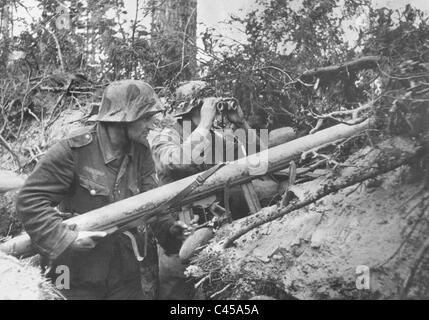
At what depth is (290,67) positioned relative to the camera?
125 inches

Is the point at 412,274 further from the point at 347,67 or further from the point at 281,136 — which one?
the point at 347,67

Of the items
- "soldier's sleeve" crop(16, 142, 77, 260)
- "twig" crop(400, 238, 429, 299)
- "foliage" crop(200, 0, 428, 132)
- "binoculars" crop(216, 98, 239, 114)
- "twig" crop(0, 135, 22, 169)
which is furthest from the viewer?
"twig" crop(0, 135, 22, 169)

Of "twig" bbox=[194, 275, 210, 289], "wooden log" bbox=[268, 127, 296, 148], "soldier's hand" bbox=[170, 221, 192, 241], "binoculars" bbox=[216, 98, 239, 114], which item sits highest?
"binoculars" bbox=[216, 98, 239, 114]

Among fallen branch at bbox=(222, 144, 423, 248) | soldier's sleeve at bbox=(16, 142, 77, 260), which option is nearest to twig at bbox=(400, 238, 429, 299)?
fallen branch at bbox=(222, 144, 423, 248)

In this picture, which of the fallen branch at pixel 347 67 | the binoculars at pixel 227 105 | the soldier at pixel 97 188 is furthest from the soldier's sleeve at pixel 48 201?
the fallen branch at pixel 347 67

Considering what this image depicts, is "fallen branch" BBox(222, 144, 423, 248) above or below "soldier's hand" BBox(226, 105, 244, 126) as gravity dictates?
below

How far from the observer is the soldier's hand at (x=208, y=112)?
9.73 ft

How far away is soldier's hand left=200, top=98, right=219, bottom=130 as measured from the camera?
2.97 meters

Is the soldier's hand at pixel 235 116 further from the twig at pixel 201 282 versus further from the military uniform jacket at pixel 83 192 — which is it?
the twig at pixel 201 282

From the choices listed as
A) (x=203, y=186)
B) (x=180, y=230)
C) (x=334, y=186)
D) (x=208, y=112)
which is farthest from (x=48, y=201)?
(x=334, y=186)

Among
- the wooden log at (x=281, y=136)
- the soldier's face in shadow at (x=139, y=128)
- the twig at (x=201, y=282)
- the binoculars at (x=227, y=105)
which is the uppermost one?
the binoculars at (x=227, y=105)

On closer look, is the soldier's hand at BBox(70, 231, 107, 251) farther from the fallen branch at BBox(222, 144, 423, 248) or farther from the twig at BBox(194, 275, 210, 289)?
the fallen branch at BBox(222, 144, 423, 248)

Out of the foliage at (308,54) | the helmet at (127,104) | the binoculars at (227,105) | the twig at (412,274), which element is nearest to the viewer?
the twig at (412,274)
